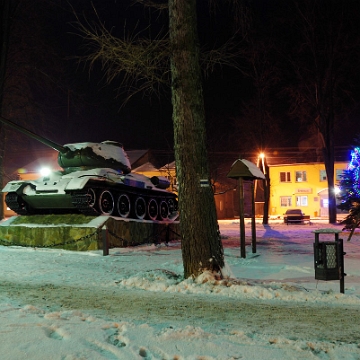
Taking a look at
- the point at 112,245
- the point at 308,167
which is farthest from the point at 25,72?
the point at 308,167

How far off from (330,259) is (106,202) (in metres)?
10.4

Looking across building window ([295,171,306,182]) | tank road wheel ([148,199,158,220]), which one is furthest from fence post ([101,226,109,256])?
building window ([295,171,306,182])

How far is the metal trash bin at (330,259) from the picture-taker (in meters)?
7.71

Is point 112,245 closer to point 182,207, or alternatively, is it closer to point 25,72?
point 182,207

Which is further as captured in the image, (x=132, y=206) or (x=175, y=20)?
(x=132, y=206)

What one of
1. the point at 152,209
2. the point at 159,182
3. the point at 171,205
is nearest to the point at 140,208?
the point at 152,209

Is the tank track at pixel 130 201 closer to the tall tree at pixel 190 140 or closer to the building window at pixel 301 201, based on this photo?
the tall tree at pixel 190 140

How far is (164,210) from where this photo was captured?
69.5 feet

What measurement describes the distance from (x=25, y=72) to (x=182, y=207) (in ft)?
63.5

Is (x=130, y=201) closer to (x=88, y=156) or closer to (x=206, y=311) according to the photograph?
(x=88, y=156)

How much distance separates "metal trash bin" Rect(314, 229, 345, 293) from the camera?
7707mm

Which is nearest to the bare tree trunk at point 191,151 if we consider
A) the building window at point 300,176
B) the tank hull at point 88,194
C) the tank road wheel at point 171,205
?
the tank hull at point 88,194

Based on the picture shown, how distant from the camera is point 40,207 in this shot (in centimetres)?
1792

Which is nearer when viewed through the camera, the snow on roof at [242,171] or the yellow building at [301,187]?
the snow on roof at [242,171]
